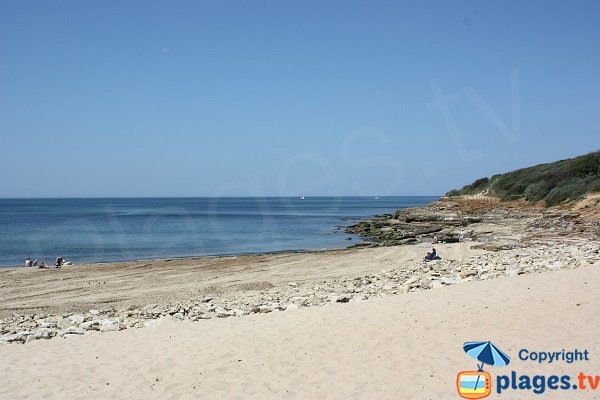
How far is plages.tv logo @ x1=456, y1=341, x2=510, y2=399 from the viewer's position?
265 inches

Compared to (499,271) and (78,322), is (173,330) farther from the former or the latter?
(499,271)

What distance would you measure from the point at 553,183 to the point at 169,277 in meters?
44.1

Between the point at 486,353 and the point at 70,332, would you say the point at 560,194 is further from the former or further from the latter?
the point at 70,332

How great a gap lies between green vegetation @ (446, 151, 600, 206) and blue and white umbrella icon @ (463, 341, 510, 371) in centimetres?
3766

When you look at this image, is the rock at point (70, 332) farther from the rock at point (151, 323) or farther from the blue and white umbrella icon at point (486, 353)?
the blue and white umbrella icon at point (486, 353)

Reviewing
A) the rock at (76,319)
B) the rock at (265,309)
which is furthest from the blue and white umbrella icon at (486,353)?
the rock at (76,319)

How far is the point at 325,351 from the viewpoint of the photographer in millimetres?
8570

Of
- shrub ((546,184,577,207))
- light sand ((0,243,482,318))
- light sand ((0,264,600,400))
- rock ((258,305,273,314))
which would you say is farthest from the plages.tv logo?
shrub ((546,184,577,207))

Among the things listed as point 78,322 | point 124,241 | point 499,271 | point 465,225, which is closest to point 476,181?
point 465,225

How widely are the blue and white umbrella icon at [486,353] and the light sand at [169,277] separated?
11101 mm

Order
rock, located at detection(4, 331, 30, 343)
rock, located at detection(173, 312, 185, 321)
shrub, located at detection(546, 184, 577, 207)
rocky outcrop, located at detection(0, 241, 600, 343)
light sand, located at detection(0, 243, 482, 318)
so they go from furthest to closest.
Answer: shrub, located at detection(546, 184, 577, 207), light sand, located at detection(0, 243, 482, 318), rock, located at detection(173, 312, 185, 321), rocky outcrop, located at detection(0, 241, 600, 343), rock, located at detection(4, 331, 30, 343)

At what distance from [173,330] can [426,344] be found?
5473 mm

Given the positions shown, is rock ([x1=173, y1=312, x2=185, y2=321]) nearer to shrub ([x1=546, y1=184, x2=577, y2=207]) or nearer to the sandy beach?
the sandy beach

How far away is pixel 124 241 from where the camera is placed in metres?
43.5
